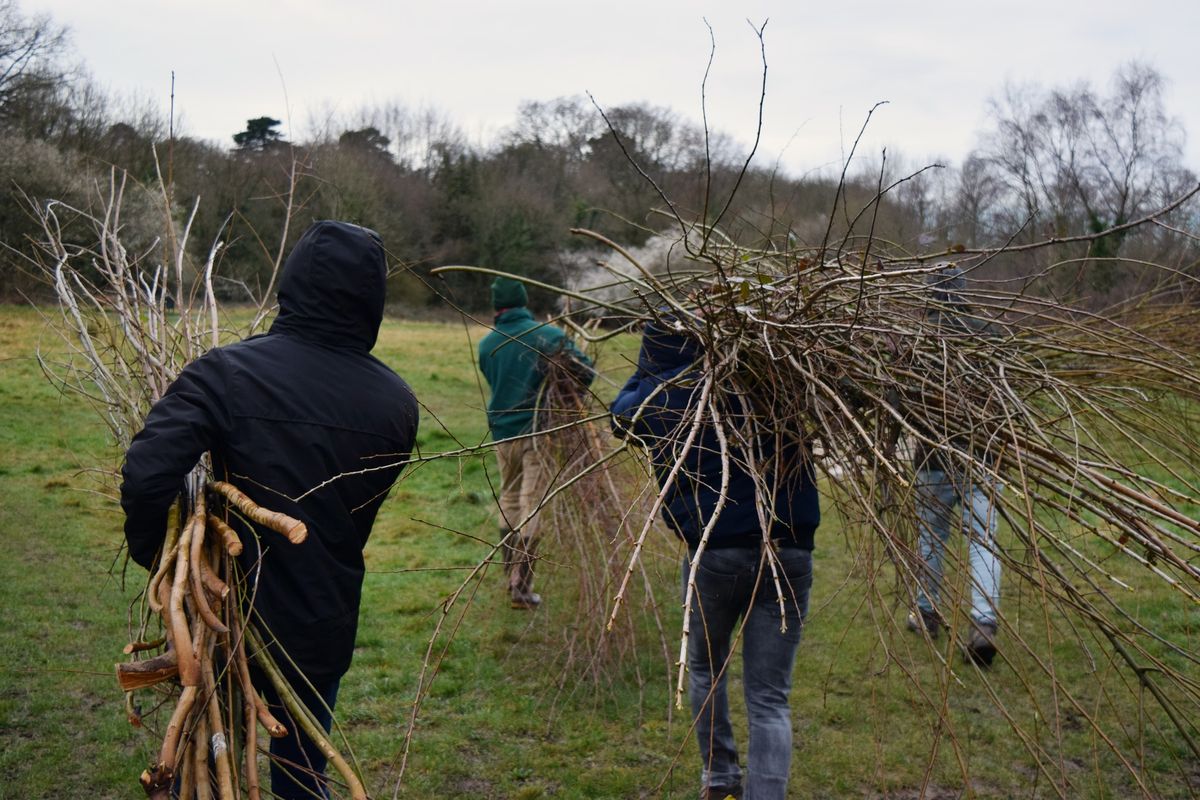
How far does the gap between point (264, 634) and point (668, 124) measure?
81.5 ft

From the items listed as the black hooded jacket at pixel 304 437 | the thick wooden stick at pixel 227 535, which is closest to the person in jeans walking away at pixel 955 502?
the black hooded jacket at pixel 304 437

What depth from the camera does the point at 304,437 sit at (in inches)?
97.2

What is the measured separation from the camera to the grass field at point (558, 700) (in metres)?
3.65

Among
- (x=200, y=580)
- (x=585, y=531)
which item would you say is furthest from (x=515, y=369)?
(x=200, y=580)

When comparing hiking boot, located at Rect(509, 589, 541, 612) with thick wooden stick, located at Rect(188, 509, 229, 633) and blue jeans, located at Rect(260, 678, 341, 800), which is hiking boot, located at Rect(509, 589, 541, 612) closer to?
blue jeans, located at Rect(260, 678, 341, 800)

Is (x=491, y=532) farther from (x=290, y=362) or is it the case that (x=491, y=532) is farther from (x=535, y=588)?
(x=290, y=362)

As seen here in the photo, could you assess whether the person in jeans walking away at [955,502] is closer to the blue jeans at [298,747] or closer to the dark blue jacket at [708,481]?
the dark blue jacket at [708,481]

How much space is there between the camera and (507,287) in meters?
5.57

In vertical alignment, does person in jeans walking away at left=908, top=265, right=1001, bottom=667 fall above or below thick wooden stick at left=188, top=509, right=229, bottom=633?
above

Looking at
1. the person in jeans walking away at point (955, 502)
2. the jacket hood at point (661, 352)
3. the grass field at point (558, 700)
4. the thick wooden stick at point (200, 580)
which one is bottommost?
the grass field at point (558, 700)

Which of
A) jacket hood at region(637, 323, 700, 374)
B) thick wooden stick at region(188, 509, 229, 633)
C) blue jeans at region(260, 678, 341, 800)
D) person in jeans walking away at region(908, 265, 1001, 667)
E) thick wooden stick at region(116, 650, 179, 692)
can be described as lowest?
blue jeans at region(260, 678, 341, 800)

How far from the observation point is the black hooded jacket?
7.59 ft

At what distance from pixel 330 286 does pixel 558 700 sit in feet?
8.30

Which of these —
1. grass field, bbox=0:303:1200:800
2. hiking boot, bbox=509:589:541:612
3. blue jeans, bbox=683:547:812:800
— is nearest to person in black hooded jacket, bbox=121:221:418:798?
grass field, bbox=0:303:1200:800
